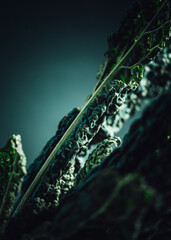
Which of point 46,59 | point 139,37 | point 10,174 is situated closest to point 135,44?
point 139,37

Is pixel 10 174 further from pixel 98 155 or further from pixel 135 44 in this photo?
pixel 135 44

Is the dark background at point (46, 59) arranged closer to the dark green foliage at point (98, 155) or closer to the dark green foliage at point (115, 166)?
the dark green foliage at point (115, 166)

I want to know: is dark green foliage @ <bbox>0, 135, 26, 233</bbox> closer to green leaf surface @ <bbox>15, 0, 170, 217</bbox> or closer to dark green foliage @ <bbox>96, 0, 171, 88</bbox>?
green leaf surface @ <bbox>15, 0, 170, 217</bbox>

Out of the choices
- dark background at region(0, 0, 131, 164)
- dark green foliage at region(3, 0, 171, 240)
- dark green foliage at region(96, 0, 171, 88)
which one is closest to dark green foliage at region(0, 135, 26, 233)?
dark green foliage at region(3, 0, 171, 240)

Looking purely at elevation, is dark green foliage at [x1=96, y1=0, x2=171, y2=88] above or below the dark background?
below

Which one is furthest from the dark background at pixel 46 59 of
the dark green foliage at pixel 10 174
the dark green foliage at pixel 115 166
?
the dark green foliage at pixel 10 174
